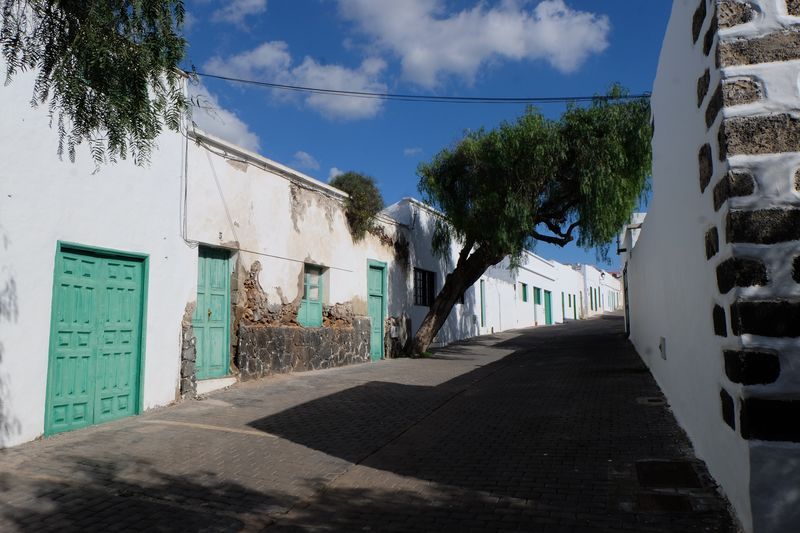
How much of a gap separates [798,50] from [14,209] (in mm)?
6652

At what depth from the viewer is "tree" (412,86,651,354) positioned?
40.8ft

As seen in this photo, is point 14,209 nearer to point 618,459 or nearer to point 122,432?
point 122,432

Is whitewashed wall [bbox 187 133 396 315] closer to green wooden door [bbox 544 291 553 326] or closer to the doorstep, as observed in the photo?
the doorstep

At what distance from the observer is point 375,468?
5141 mm

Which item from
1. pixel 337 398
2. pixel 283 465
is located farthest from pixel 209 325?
pixel 283 465

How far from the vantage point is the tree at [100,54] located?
3.83 metres

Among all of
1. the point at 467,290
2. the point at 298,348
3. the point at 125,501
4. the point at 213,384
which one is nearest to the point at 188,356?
the point at 213,384

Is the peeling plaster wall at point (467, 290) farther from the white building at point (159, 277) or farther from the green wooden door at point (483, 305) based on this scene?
the white building at point (159, 277)

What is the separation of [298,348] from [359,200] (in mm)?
3925

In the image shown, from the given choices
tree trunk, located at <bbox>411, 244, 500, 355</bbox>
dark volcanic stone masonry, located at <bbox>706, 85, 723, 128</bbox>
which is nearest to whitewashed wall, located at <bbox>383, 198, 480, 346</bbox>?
tree trunk, located at <bbox>411, 244, 500, 355</bbox>

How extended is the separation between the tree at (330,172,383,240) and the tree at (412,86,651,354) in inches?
68.4

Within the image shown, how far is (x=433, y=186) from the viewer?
46.7 feet

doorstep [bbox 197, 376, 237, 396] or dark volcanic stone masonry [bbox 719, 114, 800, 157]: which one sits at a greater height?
dark volcanic stone masonry [bbox 719, 114, 800, 157]

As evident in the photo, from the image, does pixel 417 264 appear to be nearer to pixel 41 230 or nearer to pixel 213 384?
pixel 213 384
